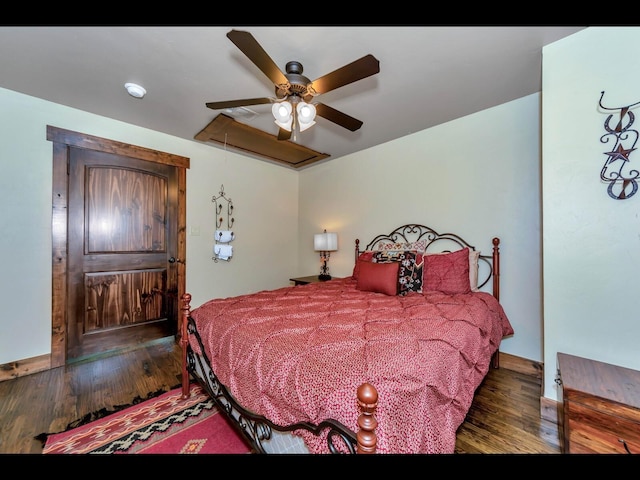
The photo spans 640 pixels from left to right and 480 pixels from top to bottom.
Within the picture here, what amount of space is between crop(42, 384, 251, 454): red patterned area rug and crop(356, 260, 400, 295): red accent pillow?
1532 mm

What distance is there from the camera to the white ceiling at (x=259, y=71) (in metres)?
1.62

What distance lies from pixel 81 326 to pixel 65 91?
224 cm

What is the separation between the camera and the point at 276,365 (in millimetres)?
1140

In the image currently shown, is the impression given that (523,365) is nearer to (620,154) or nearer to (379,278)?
(379,278)

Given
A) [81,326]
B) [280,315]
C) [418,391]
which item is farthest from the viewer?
[81,326]

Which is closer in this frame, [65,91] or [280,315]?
[280,315]

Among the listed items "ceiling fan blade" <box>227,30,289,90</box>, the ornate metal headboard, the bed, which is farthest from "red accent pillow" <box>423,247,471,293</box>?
"ceiling fan blade" <box>227,30,289,90</box>

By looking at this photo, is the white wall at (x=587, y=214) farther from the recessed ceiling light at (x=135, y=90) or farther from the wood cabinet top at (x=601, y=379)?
the recessed ceiling light at (x=135, y=90)

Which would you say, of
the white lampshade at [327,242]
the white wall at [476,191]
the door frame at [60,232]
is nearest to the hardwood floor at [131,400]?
the door frame at [60,232]

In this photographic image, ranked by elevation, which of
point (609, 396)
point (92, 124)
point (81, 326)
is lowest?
point (81, 326)

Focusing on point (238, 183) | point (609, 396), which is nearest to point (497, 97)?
point (609, 396)
